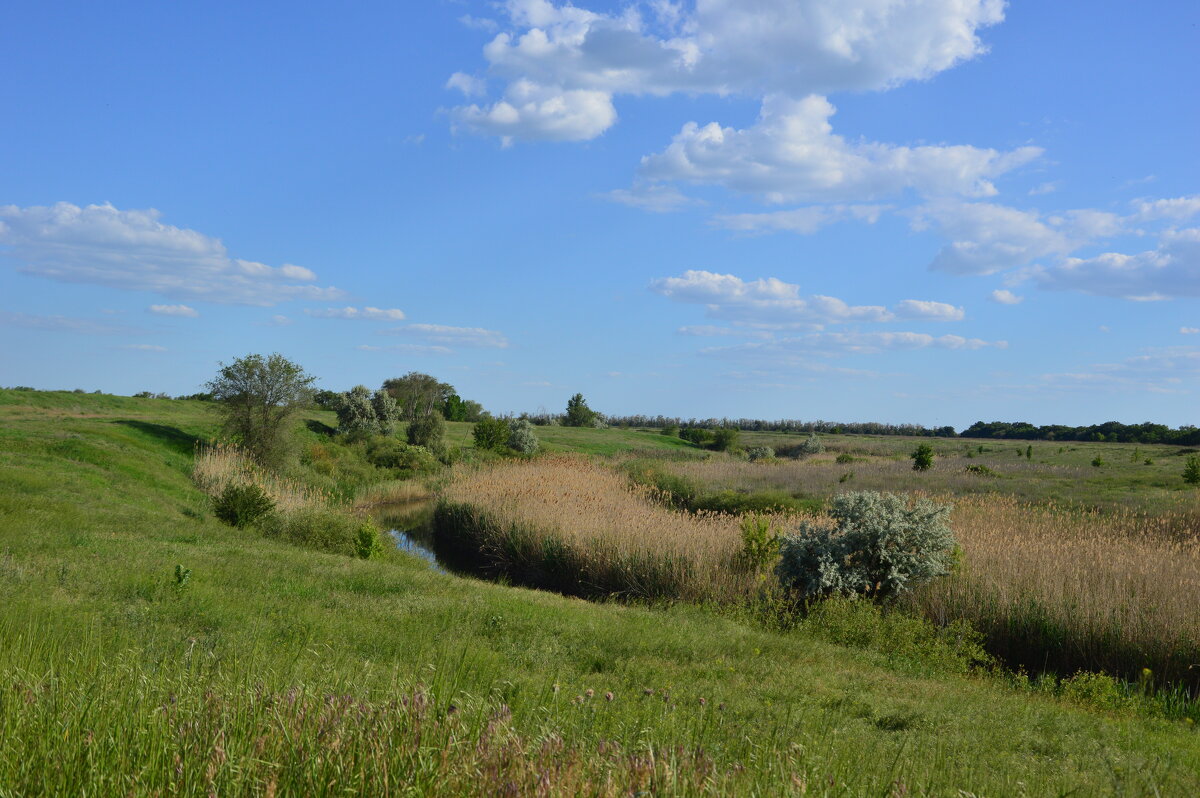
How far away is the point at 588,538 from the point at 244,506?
25.8 feet

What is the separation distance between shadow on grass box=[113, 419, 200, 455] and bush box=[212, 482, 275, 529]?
15.0 metres

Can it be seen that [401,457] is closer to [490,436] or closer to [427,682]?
[490,436]

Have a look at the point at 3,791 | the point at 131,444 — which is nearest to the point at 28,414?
the point at 131,444

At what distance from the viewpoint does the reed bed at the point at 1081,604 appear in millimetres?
9180

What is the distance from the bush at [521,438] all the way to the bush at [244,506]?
2468 cm

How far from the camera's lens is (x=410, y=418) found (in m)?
54.5

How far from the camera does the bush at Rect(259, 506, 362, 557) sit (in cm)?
1634

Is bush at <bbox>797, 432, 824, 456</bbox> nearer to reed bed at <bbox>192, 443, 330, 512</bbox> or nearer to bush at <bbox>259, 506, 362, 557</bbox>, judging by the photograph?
reed bed at <bbox>192, 443, 330, 512</bbox>

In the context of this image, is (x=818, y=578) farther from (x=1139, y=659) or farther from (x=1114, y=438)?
(x=1114, y=438)

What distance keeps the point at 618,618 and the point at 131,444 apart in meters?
23.5

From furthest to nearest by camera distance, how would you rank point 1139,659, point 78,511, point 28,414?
point 28,414
point 78,511
point 1139,659

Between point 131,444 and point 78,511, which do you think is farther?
point 131,444

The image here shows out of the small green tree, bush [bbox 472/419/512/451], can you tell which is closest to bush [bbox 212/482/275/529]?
bush [bbox 472/419/512/451]

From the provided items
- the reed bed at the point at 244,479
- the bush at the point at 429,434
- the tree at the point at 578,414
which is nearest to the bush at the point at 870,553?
the reed bed at the point at 244,479
